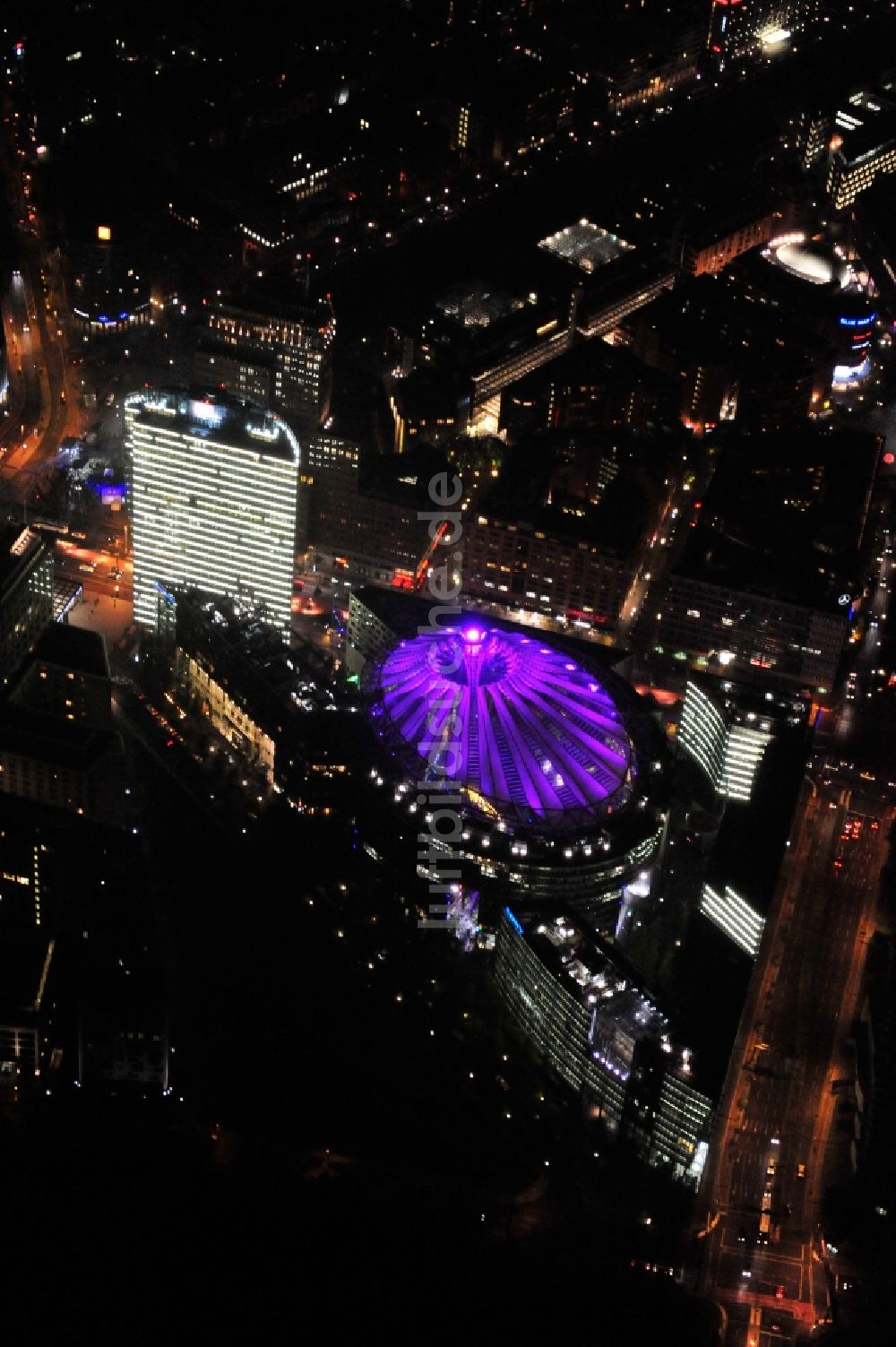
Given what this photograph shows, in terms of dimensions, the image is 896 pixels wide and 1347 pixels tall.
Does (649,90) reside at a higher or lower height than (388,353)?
higher

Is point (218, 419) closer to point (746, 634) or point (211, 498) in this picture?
point (211, 498)

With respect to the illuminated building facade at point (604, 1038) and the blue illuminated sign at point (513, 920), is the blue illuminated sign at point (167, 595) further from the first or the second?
the illuminated building facade at point (604, 1038)

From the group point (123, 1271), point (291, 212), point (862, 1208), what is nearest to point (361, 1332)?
point (123, 1271)

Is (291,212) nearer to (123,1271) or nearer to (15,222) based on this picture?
(15,222)

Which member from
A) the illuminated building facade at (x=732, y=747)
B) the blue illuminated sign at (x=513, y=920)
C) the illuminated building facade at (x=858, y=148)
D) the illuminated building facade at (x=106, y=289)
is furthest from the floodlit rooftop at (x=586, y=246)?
the blue illuminated sign at (x=513, y=920)

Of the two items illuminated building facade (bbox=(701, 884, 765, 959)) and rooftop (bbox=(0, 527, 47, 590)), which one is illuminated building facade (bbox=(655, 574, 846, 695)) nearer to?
illuminated building facade (bbox=(701, 884, 765, 959))
